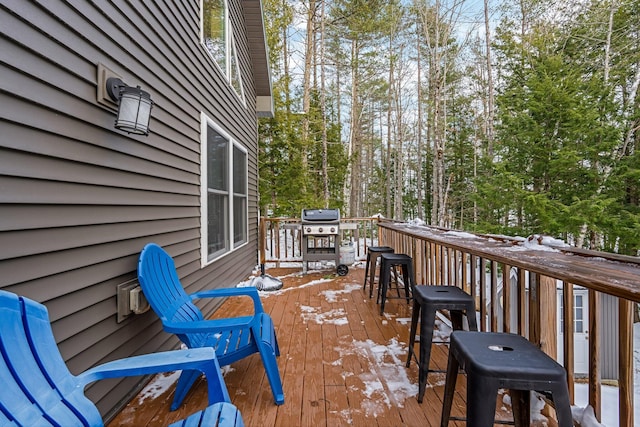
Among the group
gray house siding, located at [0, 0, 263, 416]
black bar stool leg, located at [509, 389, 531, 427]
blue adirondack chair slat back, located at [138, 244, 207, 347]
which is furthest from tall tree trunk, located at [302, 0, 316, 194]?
black bar stool leg, located at [509, 389, 531, 427]


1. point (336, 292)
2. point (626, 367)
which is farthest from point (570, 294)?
point (336, 292)

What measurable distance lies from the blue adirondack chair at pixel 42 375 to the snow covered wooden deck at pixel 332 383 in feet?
2.59

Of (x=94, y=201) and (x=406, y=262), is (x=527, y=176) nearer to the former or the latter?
(x=406, y=262)

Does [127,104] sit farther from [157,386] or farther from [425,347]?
[425,347]

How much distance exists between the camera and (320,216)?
5473 millimetres

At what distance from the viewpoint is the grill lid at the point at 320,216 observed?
17.9 feet

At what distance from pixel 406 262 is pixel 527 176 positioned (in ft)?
20.5

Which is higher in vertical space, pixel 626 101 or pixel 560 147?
pixel 626 101

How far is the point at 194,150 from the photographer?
3.14 meters

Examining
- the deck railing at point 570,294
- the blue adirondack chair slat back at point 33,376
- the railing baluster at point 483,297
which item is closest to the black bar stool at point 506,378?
the deck railing at point 570,294

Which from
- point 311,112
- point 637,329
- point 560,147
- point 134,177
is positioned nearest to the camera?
point 134,177

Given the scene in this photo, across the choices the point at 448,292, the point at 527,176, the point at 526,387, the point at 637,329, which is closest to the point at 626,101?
the point at 527,176

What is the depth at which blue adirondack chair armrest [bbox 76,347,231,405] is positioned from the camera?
1120 mm

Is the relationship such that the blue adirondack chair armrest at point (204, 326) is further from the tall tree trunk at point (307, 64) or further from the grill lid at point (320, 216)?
the tall tree trunk at point (307, 64)
